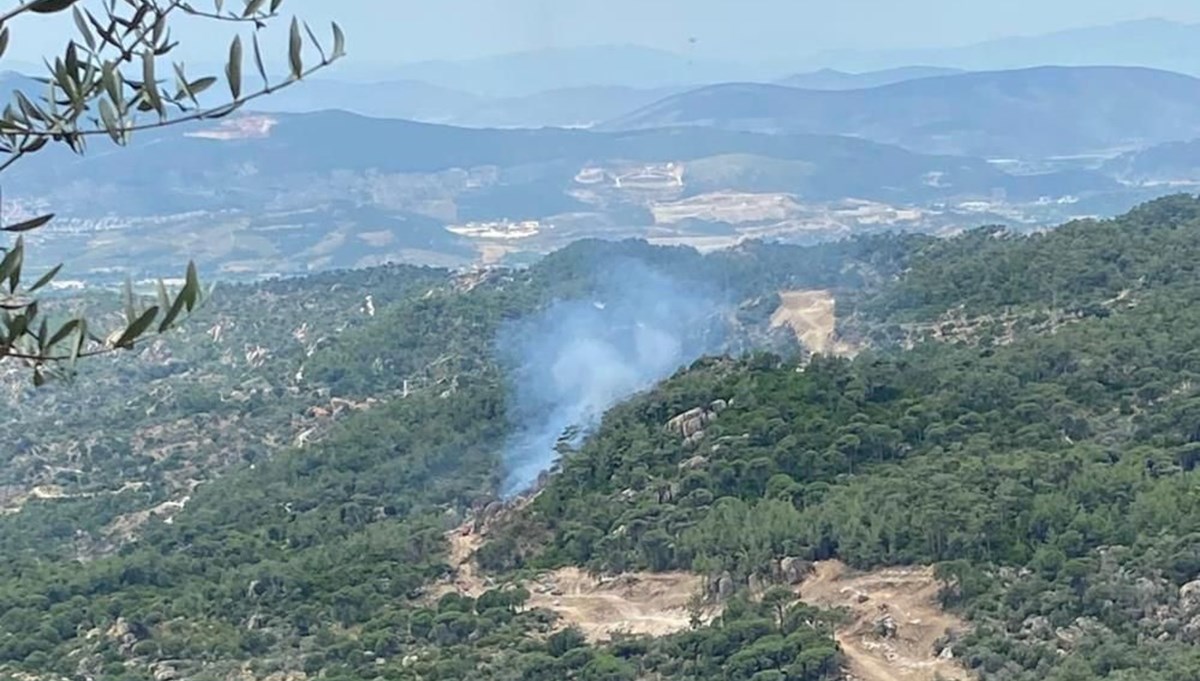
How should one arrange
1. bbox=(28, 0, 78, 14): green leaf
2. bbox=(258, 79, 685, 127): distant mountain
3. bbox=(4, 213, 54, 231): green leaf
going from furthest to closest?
bbox=(258, 79, 685, 127): distant mountain < bbox=(4, 213, 54, 231): green leaf < bbox=(28, 0, 78, 14): green leaf

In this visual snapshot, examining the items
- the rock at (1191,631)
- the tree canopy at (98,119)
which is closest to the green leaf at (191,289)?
the tree canopy at (98,119)

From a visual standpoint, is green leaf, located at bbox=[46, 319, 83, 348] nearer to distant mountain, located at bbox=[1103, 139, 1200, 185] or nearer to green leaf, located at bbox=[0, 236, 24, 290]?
green leaf, located at bbox=[0, 236, 24, 290]

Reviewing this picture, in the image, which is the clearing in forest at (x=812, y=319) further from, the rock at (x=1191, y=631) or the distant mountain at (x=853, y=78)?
the distant mountain at (x=853, y=78)

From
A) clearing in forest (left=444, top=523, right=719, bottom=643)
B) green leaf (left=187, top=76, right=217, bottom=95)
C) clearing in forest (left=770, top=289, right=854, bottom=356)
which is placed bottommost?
clearing in forest (left=770, top=289, right=854, bottom=356)

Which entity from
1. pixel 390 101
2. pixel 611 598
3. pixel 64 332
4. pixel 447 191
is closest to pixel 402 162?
pixel 447 191

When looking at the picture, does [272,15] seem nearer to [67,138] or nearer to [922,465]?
[67,138]

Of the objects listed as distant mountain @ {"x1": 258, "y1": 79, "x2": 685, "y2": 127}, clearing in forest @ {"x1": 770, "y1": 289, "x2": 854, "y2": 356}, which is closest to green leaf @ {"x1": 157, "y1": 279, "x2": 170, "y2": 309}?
clearing in forest @ {"x1": 770, "y1": 289, "x2": 854, "y2": 356}
